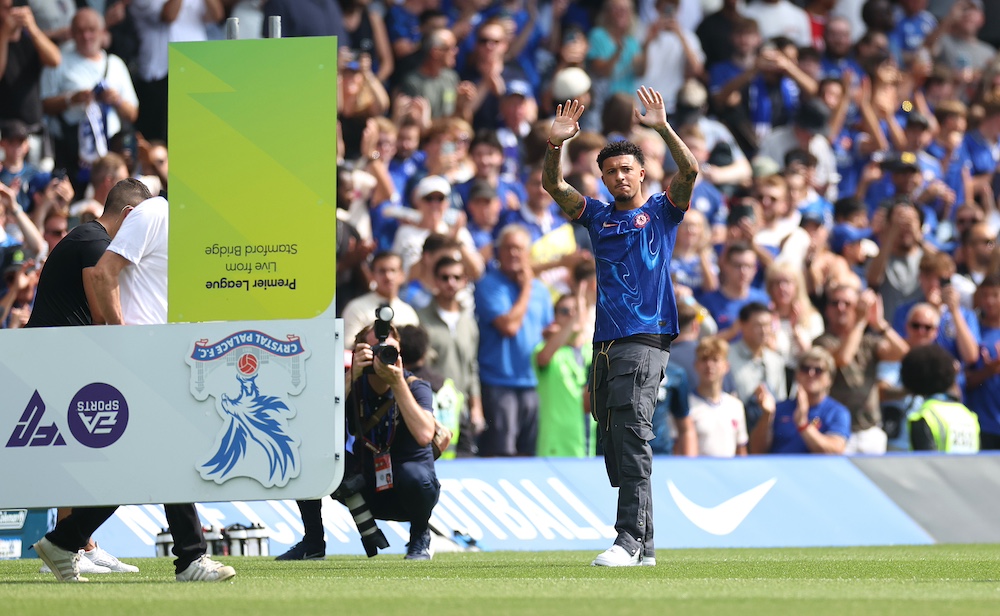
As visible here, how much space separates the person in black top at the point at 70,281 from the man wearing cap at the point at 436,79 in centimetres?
884

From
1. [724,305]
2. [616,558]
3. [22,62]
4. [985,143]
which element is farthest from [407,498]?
[985,143]

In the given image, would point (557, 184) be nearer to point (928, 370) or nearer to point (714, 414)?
point (714, 414)

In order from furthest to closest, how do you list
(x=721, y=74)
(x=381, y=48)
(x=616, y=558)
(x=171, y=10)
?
(x=721, y=74)
(x=381, y=48)
(x=171, y=10)
(x=616, y=558)

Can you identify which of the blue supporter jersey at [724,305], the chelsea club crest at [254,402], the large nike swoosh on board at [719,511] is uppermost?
the blue supporter jersey at [724,305]

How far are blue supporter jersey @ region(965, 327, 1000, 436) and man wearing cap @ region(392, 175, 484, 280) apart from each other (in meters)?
4.68

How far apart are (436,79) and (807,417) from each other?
5.93m

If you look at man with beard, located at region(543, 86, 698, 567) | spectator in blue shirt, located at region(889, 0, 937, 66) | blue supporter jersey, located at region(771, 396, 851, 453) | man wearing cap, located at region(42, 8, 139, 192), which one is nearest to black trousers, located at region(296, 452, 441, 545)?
man with beard, located at region(543, 86, 698, 567)

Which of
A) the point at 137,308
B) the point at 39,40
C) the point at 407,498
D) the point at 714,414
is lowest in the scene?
the point at 407,498

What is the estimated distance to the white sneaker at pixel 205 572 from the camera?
7.72 metres

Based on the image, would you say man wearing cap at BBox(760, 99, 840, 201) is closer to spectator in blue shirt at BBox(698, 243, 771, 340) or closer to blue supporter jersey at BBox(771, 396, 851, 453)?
spectator in blue shirt at BBox(698, 243, 771, 340)

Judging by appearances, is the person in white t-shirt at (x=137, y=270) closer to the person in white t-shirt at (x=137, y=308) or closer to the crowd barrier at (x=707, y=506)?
the person in white t-shirt at (x=137, y=308)

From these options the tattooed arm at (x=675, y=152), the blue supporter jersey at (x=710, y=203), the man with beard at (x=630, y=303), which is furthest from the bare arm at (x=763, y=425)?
the tattooed arm at (x=675, y=152)

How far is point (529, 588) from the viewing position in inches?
293

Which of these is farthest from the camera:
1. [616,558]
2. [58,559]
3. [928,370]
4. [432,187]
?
[432,187]
